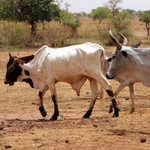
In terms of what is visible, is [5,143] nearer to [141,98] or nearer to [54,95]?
[54,95]

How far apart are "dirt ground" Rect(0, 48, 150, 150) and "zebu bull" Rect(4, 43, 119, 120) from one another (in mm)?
504

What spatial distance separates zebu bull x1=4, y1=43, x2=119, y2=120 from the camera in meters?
5.76

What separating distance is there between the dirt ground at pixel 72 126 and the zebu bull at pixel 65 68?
0.50 metres

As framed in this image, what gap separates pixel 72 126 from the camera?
5.16 meters

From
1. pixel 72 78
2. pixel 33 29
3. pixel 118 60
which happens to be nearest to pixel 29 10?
pixel 33 29

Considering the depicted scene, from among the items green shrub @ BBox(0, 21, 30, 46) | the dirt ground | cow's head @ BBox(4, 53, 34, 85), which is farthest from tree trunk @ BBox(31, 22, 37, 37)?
cow's head @ BBox(4, 53, 34, 85)

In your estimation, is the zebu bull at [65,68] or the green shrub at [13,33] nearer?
the zebu bull at [65,68]

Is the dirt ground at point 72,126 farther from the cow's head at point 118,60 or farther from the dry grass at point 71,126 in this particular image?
the cow's head at point 118,60

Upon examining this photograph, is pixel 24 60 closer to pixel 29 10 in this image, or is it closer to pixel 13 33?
pixel 13 33

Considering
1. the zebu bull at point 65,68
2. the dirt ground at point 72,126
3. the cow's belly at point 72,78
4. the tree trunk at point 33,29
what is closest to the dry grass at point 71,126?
the dirt ground at point 72,126

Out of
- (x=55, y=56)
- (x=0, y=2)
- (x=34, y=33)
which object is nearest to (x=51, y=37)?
(x=34, y=33)

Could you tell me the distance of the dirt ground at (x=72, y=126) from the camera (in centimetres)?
413

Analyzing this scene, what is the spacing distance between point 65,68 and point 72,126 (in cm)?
126

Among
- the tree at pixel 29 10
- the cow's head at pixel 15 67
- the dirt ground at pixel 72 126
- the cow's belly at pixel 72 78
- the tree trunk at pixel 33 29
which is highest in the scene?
the tree at pixel 29 10
